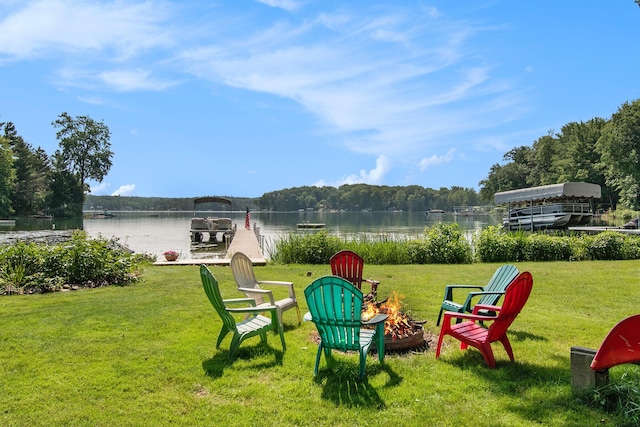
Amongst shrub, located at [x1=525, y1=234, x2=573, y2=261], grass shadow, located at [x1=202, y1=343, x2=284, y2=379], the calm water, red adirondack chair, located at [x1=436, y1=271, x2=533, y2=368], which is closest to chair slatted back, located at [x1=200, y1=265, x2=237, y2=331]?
grass shadow, located at [x1=202, y1=343, x2=284, y2=379]

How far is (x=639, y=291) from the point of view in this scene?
23.7ft

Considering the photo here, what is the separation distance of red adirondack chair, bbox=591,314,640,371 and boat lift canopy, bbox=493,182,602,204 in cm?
2218

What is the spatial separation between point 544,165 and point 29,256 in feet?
223

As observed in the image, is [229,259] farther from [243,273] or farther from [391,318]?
[391,318]

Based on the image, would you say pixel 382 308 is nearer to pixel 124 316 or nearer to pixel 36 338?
pixel 124 316

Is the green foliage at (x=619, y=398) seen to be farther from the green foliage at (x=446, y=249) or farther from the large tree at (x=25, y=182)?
the large tree at (x=25, y=182)

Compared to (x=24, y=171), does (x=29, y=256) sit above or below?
below

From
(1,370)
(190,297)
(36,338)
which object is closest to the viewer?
(1,370)

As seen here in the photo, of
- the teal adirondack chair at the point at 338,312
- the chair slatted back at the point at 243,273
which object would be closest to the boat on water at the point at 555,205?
the chair slatted back at the point at 243,273

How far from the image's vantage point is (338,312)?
3.60 metres

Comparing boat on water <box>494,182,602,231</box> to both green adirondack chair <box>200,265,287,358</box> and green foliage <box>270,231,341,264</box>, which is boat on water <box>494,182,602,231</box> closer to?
green foliage <box>270,231,341,264</box>

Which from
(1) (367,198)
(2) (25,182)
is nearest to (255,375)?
(2) (25,182)

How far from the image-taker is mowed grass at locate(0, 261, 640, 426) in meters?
3.07

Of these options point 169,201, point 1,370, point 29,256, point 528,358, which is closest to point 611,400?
point 528,358
